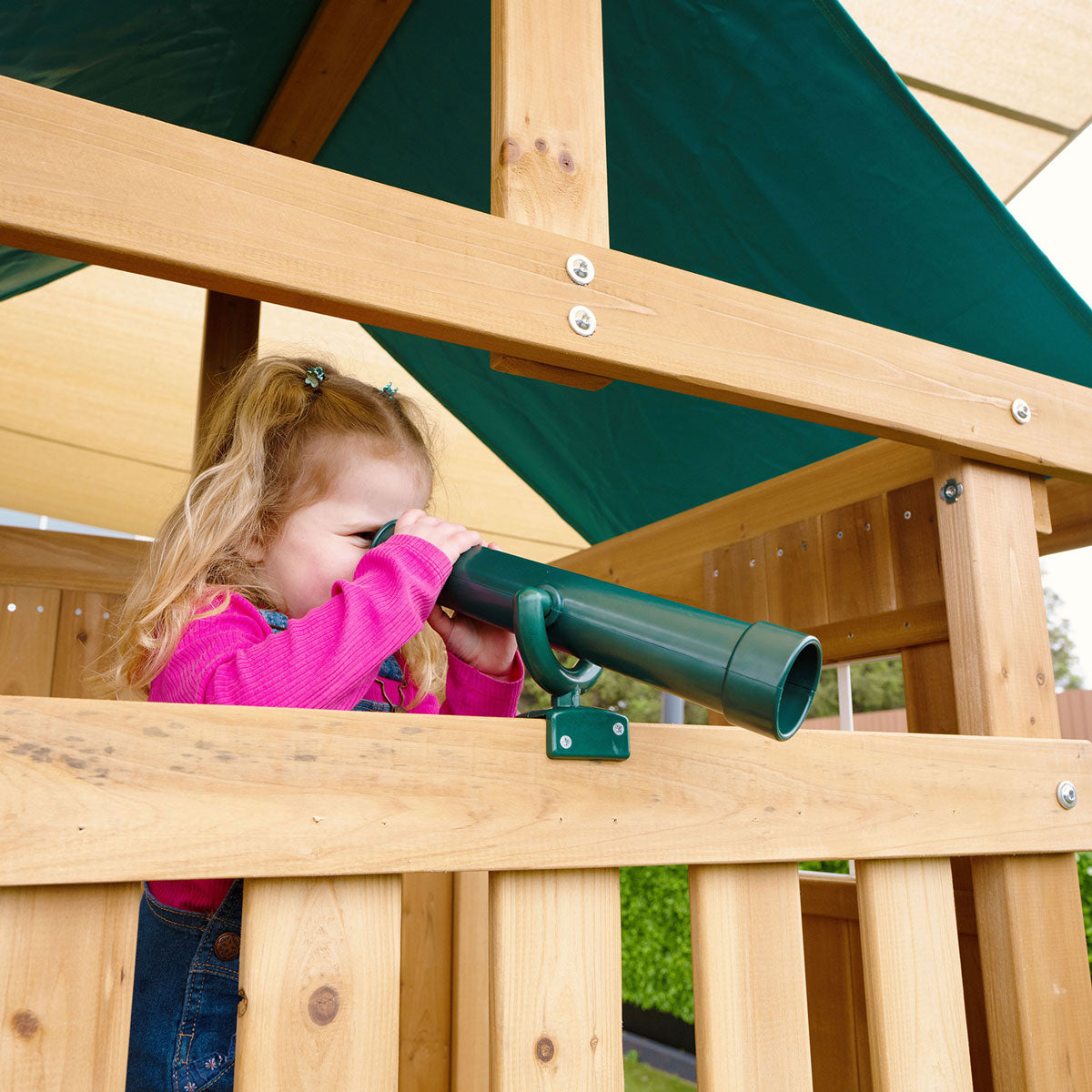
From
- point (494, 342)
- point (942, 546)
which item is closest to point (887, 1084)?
point (942, 546)

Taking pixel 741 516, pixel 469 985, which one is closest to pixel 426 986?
pixel 469 985

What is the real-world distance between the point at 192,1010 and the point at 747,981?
49 cm

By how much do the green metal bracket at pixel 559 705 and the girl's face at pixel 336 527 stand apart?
0.35m

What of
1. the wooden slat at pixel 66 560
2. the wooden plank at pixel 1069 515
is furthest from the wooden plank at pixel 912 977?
the wooden slat at pixel 66 560

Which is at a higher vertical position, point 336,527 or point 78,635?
point 78,635

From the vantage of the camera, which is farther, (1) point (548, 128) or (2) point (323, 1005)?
(1) point (548, 128)

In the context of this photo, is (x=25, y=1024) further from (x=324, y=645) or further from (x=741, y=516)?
(x=741, y=516)

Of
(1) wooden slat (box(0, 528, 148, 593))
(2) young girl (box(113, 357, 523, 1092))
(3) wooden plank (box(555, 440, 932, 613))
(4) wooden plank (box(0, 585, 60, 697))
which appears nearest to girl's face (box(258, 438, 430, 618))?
(2) young girl (box(113, 357, 523, 1092))

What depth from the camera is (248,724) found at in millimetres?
599

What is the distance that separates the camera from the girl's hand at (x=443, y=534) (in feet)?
Answer: 2.75

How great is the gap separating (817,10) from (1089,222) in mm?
9408

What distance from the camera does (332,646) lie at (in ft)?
2.57

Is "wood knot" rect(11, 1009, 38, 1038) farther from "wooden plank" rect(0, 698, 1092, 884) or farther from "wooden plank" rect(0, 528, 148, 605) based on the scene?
"wooden plank" rect(0, 528, 148, 605)

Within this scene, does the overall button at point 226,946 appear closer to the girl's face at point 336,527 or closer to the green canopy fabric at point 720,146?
the girl's face at point 336,527
